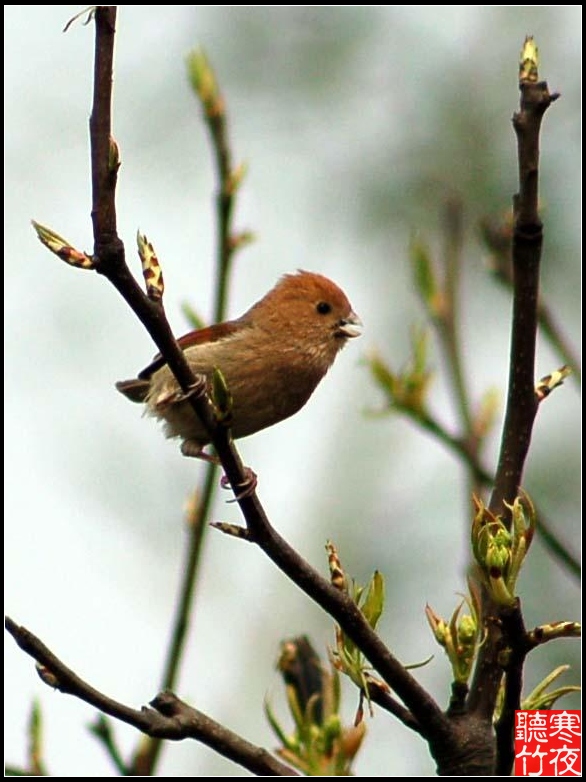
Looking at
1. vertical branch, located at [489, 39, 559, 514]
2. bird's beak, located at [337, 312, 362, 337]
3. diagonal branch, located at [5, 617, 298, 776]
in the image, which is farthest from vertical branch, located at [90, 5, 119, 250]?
bird's beak, located at [337, 312, 362, 337]

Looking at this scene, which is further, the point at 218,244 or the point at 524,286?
the point at 218,244

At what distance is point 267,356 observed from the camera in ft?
18.3

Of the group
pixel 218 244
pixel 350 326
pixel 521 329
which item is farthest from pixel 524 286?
pixel 350 326

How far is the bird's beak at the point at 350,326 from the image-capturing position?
601 cm

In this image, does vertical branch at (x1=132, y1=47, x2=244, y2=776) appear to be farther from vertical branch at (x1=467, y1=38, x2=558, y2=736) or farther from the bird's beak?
the bird's beak

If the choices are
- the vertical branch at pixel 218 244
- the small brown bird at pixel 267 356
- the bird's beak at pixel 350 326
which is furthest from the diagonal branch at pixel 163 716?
the bird's beak at pixel 350 326

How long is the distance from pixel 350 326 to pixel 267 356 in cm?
64

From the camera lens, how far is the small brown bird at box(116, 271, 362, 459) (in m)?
5.39

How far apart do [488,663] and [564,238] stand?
5263 mm

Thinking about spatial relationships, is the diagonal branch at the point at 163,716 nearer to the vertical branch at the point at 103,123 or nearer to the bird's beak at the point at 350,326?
the vertical branch at the point at 103,123

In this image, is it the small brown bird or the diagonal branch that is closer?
the diagonal branch

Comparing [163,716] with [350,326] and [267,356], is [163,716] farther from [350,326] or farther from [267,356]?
[350,326]

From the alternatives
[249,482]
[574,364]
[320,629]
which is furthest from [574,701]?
[249,482]

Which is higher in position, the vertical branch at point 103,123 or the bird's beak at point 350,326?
the bird's beak at point 350,326
